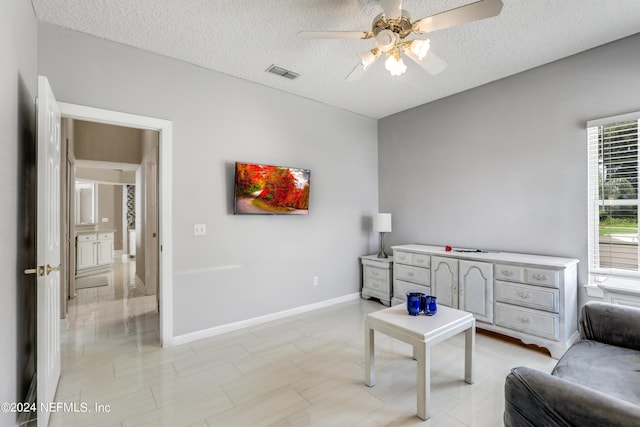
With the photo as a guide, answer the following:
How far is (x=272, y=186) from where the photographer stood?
362cm

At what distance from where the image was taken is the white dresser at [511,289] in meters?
2.72

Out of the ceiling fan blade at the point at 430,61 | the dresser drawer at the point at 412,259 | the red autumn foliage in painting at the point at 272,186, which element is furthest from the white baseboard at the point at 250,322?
the ceiling fan blade at the point at 430,61

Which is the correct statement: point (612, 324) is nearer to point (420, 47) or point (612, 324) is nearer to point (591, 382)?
point (591, 382)

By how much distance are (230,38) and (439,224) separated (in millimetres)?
3240

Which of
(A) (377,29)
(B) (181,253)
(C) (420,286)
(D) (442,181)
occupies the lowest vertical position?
(C) (420,286)

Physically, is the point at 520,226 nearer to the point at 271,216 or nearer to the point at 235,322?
the point at 271,216

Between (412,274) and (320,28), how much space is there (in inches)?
113

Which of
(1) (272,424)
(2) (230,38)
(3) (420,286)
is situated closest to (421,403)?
(1) (272,424)

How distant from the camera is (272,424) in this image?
1880 millimetres

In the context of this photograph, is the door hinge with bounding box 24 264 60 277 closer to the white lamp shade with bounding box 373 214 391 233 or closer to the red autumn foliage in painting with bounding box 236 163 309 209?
the red autumn foliage in painting with bounding box 236 163 309 209

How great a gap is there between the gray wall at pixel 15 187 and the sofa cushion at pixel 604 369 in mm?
2815

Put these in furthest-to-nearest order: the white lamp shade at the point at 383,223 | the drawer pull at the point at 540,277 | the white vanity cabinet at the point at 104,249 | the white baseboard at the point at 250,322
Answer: the white vanity cabinet at the point at 104,249, the white lamp shade at the point at 383,223, the white baseboard at the point at 250,322, the drawer pull at the point at 540,277

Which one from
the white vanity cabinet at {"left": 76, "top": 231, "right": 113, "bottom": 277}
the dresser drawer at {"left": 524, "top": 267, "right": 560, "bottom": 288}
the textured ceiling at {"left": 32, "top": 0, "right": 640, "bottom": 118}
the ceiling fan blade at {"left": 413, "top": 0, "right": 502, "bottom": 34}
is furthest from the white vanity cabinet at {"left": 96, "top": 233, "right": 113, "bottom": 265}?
the dresser drawer at {"left": 524, "top": 267, "right": 560, "bottom": 288}

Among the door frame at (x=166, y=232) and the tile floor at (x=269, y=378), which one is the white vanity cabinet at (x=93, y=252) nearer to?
the tile floor at (x=269, y=378)
